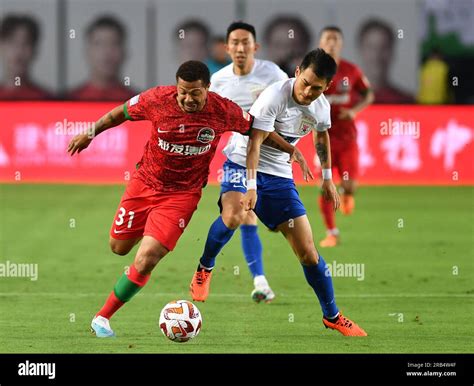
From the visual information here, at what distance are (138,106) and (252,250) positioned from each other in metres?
2.39

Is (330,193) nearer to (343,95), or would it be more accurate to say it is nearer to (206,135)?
(206,135)

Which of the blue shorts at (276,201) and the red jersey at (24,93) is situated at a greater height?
the red jersey at (24,93)

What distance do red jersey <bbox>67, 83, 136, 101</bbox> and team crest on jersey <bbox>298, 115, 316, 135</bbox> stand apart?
14.3 metres

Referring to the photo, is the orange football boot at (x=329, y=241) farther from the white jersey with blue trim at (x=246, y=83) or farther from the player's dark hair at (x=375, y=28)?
the player's dark hair at (x=375, y=28)

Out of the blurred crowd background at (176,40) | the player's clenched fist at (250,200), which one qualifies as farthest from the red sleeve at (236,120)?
the blurred crowd background at (176,40)

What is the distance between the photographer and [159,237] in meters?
8.36

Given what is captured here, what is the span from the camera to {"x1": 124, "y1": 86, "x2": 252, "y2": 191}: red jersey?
845 centimetres

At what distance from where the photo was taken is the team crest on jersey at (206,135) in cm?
849

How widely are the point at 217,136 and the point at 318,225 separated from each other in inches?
288

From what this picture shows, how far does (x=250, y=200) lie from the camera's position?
8.47m

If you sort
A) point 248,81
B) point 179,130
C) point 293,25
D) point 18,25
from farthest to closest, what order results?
point 18,25, point 293,25, point 248,81, point 179,130

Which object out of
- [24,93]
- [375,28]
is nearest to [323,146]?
[375,28]

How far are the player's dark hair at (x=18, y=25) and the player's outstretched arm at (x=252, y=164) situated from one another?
15.7 m

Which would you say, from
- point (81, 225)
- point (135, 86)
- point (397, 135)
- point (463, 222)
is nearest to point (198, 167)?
point (81, 225)
